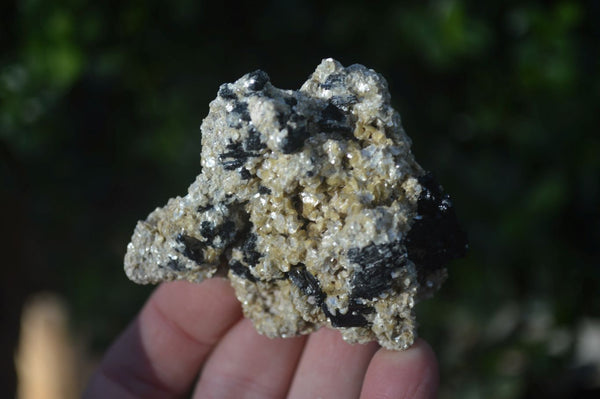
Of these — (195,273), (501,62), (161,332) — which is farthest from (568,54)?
(161,332)

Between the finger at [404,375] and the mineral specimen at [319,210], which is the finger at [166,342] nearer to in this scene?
the mineral specimen at [319,210]

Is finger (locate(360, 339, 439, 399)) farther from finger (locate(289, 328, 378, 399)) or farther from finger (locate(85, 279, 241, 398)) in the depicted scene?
finger (locate(85, 279, 241, 398))

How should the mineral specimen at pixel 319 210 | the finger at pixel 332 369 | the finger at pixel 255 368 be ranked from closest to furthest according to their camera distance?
the mineral specimen at pixel 319 210 < the finger at pixel 332 369 < the finger at pixel 255 368

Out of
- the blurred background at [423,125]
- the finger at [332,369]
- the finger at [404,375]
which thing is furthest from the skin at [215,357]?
the blurred background at [423,125]

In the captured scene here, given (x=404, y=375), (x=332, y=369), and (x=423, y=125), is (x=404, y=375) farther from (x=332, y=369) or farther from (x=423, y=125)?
(x=423, y=125)

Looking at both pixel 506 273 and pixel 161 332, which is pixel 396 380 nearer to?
pixel 161 332

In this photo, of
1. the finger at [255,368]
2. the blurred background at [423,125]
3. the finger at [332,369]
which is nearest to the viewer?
the finger at [332,369]
